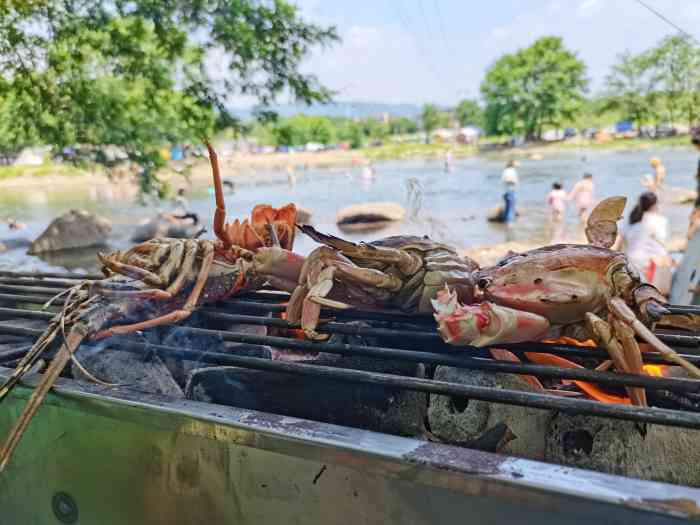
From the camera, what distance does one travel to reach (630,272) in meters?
1.93

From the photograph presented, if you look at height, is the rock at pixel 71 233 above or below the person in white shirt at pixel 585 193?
below

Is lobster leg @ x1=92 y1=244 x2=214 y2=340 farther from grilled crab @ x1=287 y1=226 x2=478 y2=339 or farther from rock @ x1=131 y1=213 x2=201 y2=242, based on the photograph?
rock @ x1=131 y1=213 x2=201 y2=242

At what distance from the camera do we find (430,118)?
105375mm

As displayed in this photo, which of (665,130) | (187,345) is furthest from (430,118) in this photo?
(187,345)

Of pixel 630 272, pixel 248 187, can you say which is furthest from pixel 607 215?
pixel 248 187

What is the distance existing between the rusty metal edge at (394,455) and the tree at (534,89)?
82387mm

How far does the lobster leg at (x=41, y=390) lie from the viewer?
1744 millimetres

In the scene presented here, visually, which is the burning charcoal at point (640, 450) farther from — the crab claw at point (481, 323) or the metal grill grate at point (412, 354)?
the crab claw at point (481, 323)

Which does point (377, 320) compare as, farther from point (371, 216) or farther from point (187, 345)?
point (371, 216)

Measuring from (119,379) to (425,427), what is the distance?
3.98 feet

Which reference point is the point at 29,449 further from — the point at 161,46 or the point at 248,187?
the point at 248,187

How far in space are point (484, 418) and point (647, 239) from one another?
20.7ft

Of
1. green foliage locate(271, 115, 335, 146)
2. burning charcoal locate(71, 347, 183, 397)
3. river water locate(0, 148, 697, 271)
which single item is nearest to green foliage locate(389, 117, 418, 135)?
green foliage locate(271, 115, 335, 146)

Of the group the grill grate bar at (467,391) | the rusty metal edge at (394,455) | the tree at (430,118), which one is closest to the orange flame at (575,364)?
the grill grate bar at (467,391)
